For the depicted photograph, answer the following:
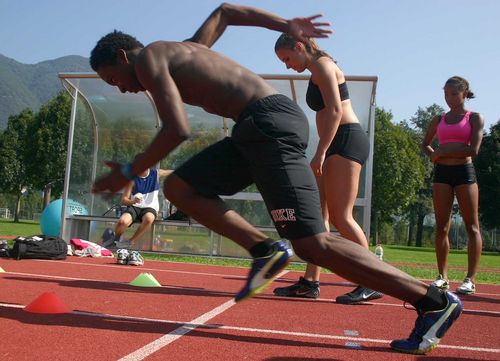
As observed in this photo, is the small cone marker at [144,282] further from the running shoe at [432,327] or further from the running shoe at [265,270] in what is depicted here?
the running shoe at [432,327]

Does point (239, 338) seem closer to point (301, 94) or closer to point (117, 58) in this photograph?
point (117, 58)

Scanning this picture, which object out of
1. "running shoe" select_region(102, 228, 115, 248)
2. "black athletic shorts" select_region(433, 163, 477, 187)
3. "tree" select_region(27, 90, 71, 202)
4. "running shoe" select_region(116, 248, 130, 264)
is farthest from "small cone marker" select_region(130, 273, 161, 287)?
"tree" select_region(27, 90, 71, 202)

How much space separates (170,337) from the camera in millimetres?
2996

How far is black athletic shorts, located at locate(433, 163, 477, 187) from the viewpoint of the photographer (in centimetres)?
591

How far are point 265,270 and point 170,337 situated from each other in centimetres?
67

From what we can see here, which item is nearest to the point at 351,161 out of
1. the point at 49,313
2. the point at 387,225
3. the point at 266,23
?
the point at 266,23

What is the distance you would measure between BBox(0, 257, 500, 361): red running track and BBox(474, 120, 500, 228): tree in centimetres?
4524

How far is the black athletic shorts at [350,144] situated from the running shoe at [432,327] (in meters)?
1.64

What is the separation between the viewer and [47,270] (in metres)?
6.45

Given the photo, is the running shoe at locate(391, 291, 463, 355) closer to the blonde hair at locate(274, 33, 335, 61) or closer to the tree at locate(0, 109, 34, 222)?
the blonde hair at locate(274, 33, 335, 61)

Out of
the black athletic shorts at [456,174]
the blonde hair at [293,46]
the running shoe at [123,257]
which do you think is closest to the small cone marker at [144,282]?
the blonde hair at [293,46]

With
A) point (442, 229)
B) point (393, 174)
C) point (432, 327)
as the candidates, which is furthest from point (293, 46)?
point (393, 174)

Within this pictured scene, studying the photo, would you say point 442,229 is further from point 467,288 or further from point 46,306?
Answer: point 46,306

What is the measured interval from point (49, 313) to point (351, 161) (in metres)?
2.45
